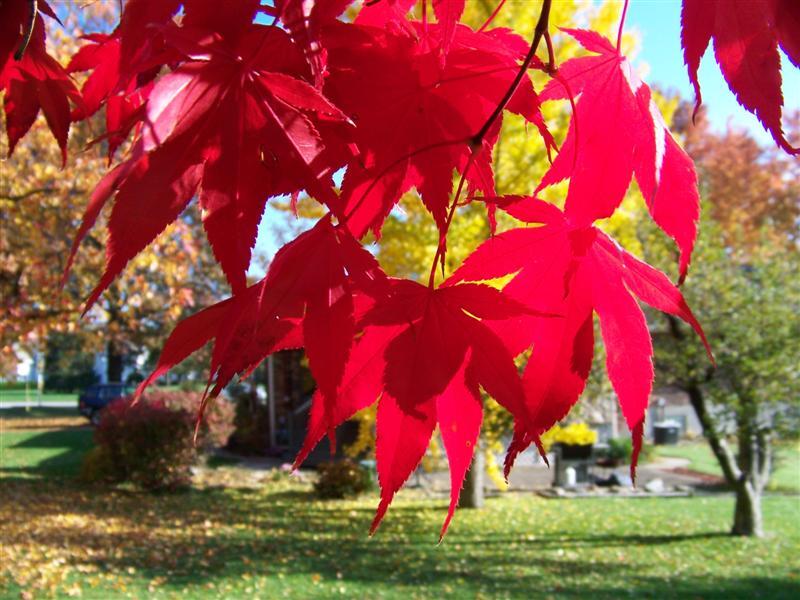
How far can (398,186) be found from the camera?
76 cm

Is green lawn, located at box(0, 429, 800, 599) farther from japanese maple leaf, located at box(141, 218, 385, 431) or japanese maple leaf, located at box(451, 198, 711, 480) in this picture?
japanese maple leaf, located at box(141, 218, 385, 431)

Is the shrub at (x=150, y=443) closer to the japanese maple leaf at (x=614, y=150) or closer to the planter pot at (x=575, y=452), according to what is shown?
the planter pot at (x=575, y=452)

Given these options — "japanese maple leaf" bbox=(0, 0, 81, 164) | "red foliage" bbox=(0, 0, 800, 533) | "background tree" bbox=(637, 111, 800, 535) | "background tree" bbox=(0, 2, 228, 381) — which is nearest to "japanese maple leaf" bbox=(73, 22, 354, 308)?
"red foliage" bbox=(0, 0, 800, 533)

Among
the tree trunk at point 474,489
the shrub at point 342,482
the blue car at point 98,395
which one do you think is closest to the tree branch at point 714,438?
the tree trunk at point 474,489

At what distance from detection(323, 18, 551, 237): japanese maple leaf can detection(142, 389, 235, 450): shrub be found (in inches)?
433

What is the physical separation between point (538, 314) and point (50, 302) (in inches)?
356

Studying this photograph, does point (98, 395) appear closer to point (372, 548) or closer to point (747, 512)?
point (372, 548)

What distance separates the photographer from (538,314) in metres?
0.68

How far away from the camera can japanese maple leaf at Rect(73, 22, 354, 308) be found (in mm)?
521

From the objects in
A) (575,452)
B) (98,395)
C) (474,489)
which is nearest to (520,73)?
(474,489)

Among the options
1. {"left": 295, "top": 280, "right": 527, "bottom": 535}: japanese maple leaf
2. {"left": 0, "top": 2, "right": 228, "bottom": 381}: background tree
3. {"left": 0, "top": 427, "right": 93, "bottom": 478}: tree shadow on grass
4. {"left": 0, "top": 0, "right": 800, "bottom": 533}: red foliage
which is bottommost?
{"left": 0, "top": 427, "right": 93, "bottom": 478}: tree shadow on grass

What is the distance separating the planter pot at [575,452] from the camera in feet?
42.5

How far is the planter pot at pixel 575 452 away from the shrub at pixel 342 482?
3.69m

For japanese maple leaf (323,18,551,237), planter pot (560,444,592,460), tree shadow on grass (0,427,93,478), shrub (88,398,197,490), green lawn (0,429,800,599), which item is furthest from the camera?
tree shadow on grass (0,427,93,478)
